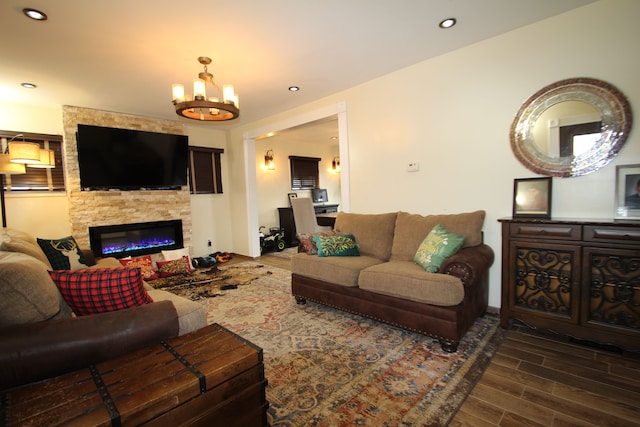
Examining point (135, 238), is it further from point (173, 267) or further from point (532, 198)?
point (532, 198)

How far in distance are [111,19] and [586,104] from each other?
152 inches

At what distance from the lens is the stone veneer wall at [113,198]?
4340 mm

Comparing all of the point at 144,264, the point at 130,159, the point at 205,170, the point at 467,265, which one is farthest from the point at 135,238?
the point at 467,265

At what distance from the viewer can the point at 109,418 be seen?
95 centimetres

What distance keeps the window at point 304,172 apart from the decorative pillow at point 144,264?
12.0 ft

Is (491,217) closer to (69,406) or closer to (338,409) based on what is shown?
(338,409)

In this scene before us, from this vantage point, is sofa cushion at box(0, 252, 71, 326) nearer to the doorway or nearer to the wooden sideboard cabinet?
the wooden sideboard cabinet

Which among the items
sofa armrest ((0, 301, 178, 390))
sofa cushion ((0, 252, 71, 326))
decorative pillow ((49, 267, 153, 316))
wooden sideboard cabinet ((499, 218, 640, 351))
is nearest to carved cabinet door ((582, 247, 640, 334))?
wooden sideboard cabinet ((499, 218, 640, 351))

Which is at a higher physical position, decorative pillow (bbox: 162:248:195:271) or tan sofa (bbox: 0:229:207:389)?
tan sofa (bbox: 0:229:207:389)

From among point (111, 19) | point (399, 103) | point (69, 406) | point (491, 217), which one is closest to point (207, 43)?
point (111, 19)

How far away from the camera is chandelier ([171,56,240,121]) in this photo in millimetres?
2607

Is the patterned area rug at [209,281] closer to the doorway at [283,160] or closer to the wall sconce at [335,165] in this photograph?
the doorway at [283,160]

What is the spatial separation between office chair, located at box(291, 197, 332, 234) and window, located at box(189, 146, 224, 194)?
1.96m

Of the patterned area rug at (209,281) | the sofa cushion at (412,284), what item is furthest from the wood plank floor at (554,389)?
the patterned area rug at (209,281)
